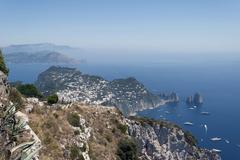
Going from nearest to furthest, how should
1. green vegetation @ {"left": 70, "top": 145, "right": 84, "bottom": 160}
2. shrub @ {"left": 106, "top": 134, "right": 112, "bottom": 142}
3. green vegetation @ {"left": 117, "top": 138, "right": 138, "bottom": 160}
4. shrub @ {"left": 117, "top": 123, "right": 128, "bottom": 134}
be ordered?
green vegetation @ {"left": 70, "top": 145, "right": 84, "bottom": 160}, green vegetation @ {"left": 117, "top": 138, "right": 138, "bottom": 160}, shrub @ {"left": 106, "top": 134, "right": 112, "bottom": 142}, shrub @ {"left": 117, "top": 123, "right": 128, "bottom": 134}

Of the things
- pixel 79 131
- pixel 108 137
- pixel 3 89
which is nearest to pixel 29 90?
pixel 108 137

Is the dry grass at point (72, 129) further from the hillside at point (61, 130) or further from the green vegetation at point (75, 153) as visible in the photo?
the green vegetation at point (75, 153)

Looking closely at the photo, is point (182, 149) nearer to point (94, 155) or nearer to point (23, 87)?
point (23, 87)

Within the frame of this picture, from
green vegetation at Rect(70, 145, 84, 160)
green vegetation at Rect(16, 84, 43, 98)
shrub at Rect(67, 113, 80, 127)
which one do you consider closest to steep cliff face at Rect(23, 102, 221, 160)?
green vegetation at Rect(70, 145, 84, 160)

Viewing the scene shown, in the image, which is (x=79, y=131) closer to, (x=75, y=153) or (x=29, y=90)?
(x=75, y=153)

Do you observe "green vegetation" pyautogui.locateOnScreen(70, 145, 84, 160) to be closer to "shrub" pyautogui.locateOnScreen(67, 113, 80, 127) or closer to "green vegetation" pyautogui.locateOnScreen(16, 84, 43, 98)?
"shrub" pyautogui.locateOnScreen(67, 113, 80, 127)

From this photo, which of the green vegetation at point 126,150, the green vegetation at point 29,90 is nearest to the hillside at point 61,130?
the green vegetation at point 126,150

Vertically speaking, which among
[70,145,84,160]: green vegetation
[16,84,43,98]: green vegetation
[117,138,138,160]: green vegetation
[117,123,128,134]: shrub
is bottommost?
[117,138,138,160]: green vegetation

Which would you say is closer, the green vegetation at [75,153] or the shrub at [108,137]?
the green vegetation at [75,153]

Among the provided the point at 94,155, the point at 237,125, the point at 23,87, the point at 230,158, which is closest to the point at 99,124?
the point at 94,155
